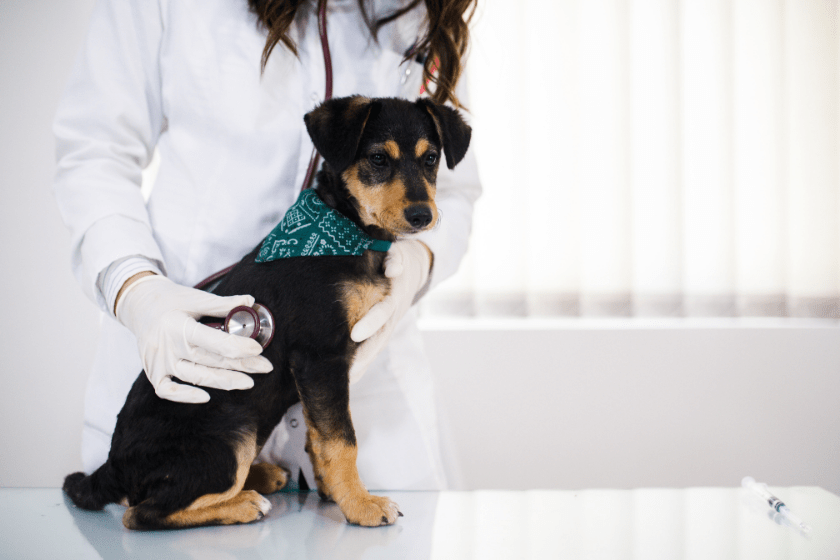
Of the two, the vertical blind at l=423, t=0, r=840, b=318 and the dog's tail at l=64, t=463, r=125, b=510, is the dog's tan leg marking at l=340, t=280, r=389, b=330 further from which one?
the vertical blind at l=423, t=0, r=840, b=318

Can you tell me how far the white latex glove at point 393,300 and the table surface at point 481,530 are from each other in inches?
11.6

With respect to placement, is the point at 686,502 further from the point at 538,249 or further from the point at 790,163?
the point at 790,163

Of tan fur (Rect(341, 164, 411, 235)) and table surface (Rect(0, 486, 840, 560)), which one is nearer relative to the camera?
table surface (Rect(0, 486, 840, 560))

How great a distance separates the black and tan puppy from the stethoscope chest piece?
0.06 ft

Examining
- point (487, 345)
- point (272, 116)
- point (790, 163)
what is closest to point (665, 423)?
point (487, 345)

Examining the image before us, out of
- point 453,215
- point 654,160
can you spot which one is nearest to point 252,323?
point 453,215

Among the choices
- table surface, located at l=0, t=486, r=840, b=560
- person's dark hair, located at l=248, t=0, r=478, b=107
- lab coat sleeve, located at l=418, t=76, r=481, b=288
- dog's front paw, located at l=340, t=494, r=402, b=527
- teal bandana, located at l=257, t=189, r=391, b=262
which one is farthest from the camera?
lab coat sleeve, located at l=418, t=76, r=481, b=288

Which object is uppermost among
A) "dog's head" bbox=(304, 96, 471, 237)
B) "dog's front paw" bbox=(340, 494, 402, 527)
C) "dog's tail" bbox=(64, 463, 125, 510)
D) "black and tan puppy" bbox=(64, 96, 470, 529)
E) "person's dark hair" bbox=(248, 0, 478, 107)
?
"person's dark hair" bbox=(248, 0, 478, 107)

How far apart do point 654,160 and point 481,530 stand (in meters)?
2.17

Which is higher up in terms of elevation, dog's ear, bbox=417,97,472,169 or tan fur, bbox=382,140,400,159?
dog's ear, bbox=417,97,472,169

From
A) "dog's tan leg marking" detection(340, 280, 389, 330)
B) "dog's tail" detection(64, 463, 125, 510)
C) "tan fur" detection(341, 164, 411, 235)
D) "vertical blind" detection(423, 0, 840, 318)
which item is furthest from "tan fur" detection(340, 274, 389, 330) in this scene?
"vertical blind" detection(423, 0, 840, 318)

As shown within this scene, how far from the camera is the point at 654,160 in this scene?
253 cm

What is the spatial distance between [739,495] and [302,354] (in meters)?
0.91

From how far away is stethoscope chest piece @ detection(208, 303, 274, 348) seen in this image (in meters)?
0.97
